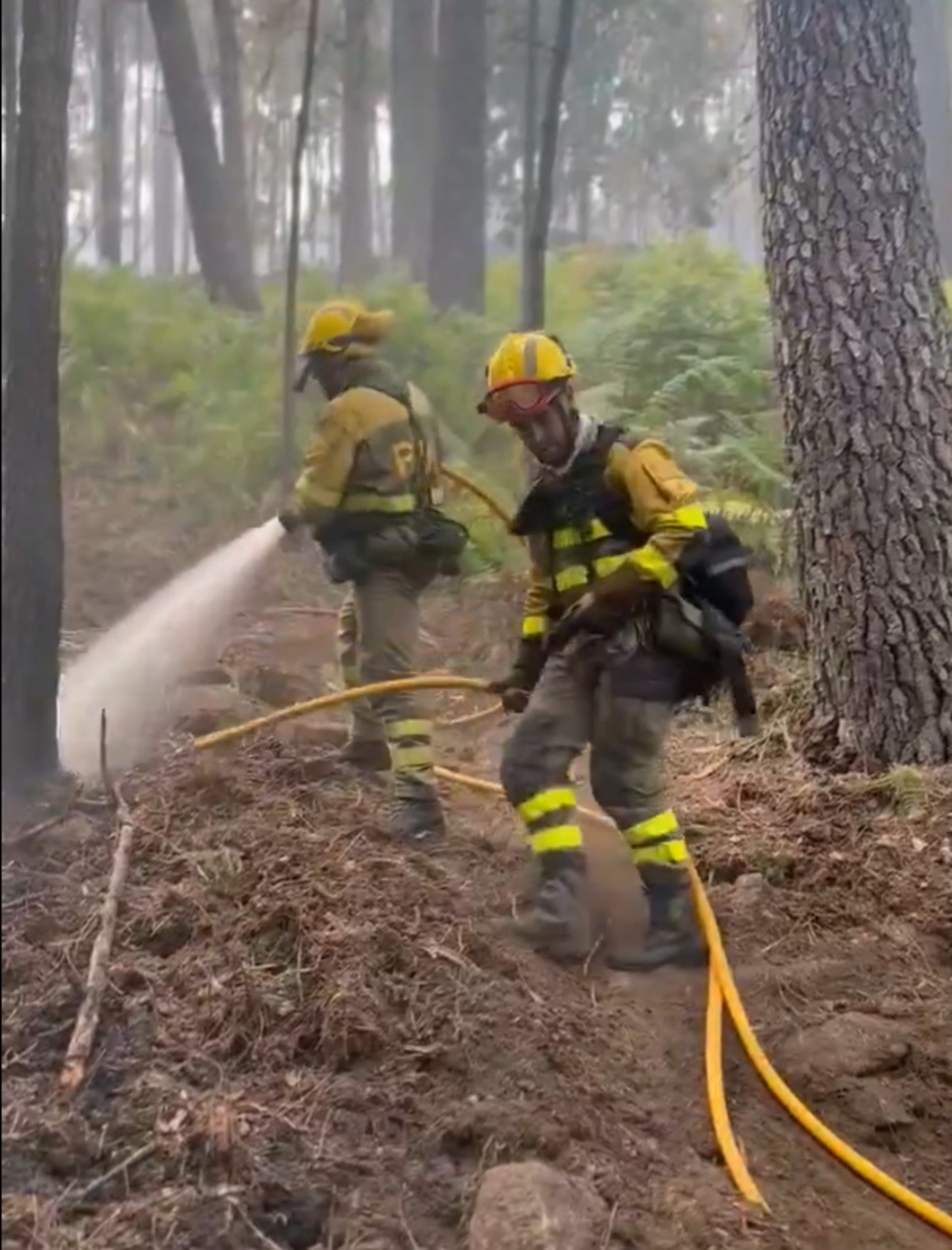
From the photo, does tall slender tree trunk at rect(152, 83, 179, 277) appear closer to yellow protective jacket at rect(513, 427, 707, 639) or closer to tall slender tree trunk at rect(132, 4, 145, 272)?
tall slender tree trunk at rect(132, 4, 145, 272)

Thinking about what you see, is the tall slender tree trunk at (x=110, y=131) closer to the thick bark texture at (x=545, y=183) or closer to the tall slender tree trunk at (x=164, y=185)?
the tall slender tree trunk at (x=164, y=185)

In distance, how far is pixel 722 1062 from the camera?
15.1 feet

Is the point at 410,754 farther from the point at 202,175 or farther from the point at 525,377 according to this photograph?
the point at 202,175

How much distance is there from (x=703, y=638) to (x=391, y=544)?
1439mm

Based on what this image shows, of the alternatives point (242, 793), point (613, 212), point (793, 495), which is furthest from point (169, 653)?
point (613, 212)

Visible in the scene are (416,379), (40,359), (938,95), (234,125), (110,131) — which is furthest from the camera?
(938,95)

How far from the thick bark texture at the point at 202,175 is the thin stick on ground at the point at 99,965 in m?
6.99

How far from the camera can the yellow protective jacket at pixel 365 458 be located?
17.9 feet

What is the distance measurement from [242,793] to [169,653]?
1509 mm

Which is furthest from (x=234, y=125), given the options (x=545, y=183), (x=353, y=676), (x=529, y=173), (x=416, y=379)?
(x=353, y=676)

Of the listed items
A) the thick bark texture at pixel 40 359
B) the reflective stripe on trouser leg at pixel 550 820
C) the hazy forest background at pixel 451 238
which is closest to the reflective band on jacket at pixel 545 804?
the reflective stripe on trouser leg at pixel 550 820

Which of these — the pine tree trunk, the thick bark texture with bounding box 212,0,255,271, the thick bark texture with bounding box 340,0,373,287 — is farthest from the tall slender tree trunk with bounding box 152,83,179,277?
the pine tree trunk

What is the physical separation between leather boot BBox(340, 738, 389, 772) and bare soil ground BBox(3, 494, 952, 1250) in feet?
0.43

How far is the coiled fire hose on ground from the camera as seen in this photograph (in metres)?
4.06
